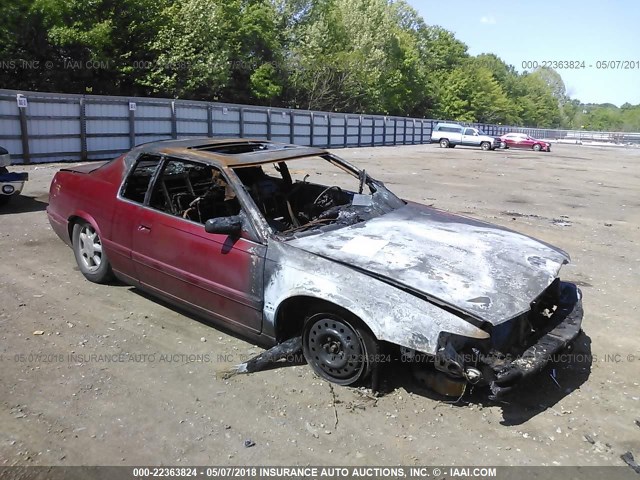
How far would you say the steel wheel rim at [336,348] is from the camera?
346cm

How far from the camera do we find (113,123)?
18.0 meters

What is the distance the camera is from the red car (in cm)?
4072

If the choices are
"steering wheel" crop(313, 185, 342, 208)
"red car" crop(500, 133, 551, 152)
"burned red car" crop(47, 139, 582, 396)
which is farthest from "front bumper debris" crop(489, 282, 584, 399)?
"red car" crop(500, 133, 551, 152)

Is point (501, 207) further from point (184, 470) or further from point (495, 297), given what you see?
point (184, 470)

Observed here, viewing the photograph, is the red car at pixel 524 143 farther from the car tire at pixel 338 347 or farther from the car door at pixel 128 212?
the car tire at pixel 338 347

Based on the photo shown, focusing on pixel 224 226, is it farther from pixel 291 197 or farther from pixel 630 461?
pixel 630 461

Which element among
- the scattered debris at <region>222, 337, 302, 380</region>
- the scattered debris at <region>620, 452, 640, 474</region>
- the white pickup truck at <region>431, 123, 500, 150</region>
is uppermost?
the white pickup truck at <region>431, 123, 500, 150</region>

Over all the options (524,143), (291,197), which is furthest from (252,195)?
(524,143)

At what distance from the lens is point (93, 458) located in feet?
9.41

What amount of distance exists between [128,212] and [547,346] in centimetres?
347

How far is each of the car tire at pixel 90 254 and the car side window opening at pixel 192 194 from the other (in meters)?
0.89

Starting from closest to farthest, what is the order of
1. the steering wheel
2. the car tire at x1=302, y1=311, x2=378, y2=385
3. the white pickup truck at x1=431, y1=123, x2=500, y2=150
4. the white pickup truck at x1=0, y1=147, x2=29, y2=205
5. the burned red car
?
1. the burned red car
2. the car tire at x1=302, y1=311, x2=378, y2=385
3. the steering wheel
4. the white pickup truck at x1=0, y1=147, x2=29, y2=205
5. the white pickup truck at x1=431, y1=123, x2=500, y2=150

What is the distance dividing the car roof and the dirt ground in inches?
54.5

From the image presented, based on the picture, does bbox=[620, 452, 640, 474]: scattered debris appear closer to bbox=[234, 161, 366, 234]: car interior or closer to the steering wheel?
bbox=[234, 161, 366, 234]: car interior
